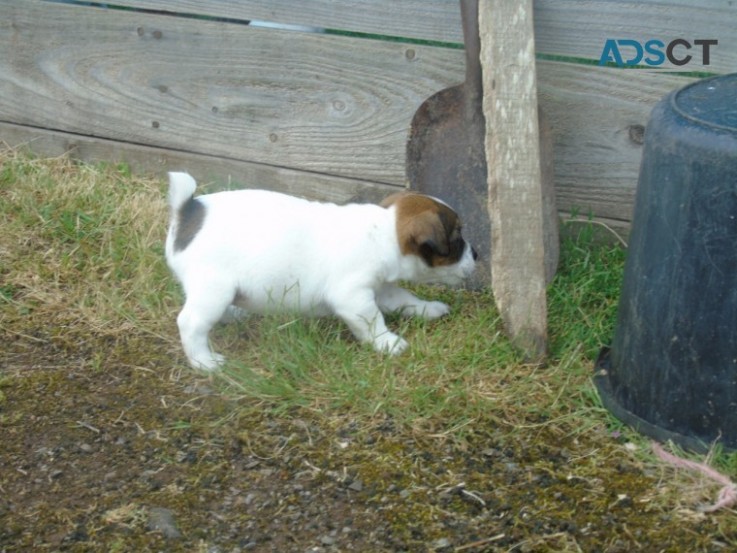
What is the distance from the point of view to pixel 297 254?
4.04 m

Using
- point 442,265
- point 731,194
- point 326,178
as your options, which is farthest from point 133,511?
point 326,178

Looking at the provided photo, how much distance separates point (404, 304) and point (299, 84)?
126cm

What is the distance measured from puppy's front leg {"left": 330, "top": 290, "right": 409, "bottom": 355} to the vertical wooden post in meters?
0.41

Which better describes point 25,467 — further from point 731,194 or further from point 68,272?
point 731,194

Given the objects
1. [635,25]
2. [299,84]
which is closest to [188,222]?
[299,84]

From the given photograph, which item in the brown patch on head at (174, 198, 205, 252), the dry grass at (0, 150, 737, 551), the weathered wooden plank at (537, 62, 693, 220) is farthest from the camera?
the weathered wooden plank at (537, 62, 693, 220)

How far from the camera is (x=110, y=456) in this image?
358 centimetres

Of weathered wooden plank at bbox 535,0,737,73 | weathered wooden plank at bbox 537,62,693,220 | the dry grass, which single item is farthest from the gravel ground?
weathered wooden plank at bbox 535,0,737,73

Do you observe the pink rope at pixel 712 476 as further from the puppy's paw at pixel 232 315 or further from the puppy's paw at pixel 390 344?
the puppy's paw at pixel 232 315

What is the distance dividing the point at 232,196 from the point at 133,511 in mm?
1293

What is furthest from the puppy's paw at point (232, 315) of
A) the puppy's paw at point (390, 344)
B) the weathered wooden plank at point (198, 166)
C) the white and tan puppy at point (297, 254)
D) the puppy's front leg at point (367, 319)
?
the weathered wooden plank at point (198, 166)

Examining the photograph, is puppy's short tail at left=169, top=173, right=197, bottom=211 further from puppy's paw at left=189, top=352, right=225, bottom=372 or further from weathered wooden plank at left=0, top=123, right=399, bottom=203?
weathered wooden plank at left=0, top=123, right=399, bottom=203

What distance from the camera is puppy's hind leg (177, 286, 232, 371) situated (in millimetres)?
3914

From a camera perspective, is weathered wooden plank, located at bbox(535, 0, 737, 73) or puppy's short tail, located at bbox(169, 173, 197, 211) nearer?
puppy's short tail, located at bbox(169, 173, 197, 211)
